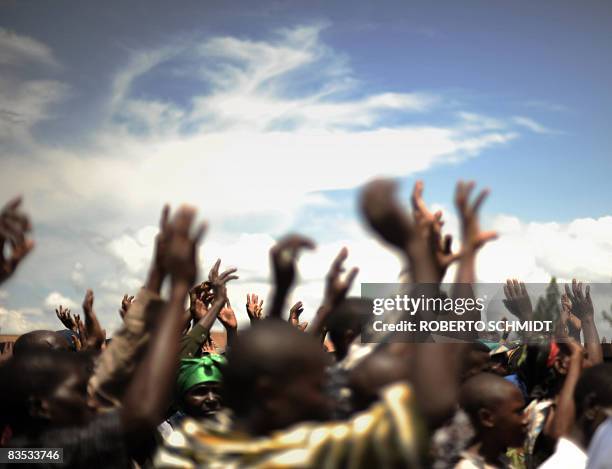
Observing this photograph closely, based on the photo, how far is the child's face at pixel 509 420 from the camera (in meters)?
3.88

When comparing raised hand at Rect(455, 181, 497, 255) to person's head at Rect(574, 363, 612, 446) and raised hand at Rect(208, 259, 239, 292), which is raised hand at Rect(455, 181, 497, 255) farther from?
raised hand at Rect(208, 259, 239, 292)

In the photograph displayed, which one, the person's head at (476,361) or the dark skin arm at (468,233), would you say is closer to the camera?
the dark skin arm at (468,233)

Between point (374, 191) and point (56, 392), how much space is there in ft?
5.46

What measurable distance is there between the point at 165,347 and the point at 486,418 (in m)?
2.33

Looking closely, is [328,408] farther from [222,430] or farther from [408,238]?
[408,238]

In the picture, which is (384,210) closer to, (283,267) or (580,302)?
(283,267)

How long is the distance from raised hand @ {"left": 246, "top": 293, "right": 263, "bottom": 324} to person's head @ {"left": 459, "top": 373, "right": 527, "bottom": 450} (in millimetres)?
3192

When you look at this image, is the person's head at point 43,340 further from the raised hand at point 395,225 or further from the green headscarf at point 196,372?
the raised hand at point 395,225

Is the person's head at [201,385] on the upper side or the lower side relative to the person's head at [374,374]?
lower

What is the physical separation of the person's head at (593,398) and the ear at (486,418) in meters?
0.48

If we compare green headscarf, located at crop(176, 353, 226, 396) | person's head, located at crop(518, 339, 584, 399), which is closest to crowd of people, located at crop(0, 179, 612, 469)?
green headscarf, located at crop(176, 353, 226, 396)

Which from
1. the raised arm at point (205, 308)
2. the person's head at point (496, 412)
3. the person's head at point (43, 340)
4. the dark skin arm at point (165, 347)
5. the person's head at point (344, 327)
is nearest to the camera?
the dark skin arm at point (165, 347)

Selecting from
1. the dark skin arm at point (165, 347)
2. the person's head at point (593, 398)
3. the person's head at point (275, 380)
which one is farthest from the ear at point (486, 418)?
the dark skin arm at point (165, 347)

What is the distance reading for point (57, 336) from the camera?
17.7 ft
